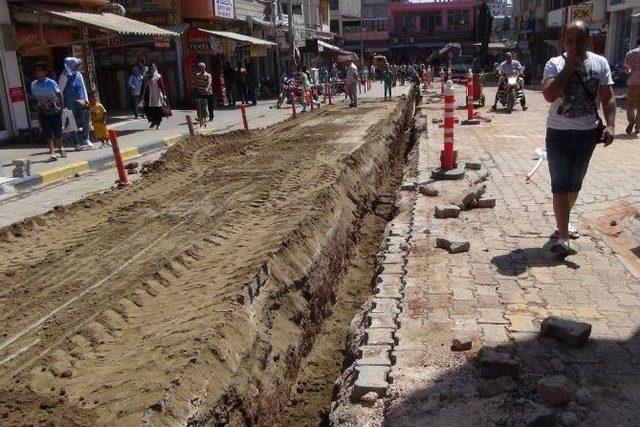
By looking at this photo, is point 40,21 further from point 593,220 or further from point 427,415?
point 427,415

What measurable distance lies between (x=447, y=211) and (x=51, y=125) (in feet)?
30.0

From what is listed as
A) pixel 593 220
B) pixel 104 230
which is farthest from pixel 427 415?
pixel 104 230

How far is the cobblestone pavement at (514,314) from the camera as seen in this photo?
3326mm

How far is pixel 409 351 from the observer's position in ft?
13.1

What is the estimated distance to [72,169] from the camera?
11305 millimetres

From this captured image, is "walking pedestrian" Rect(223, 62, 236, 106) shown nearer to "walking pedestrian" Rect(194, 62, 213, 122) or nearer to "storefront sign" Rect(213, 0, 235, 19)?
"storefront sign" Rect(213, 0, 235, 19)

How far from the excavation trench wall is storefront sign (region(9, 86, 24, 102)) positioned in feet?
34.3

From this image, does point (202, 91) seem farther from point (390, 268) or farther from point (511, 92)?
point (390, 268)

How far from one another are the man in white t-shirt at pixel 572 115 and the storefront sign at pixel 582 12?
90.0 ft

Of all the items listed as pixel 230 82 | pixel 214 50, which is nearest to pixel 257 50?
pixel 230 82

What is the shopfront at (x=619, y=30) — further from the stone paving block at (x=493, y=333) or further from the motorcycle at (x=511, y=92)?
the stone paving block at (x=493, y=333)

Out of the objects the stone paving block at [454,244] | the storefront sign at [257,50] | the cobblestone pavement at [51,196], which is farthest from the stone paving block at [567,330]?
the storefront sign at [257,50]

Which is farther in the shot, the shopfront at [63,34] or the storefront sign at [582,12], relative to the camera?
the storefront sign at [582,12]

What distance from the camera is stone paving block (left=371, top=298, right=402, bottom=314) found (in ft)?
15.2
